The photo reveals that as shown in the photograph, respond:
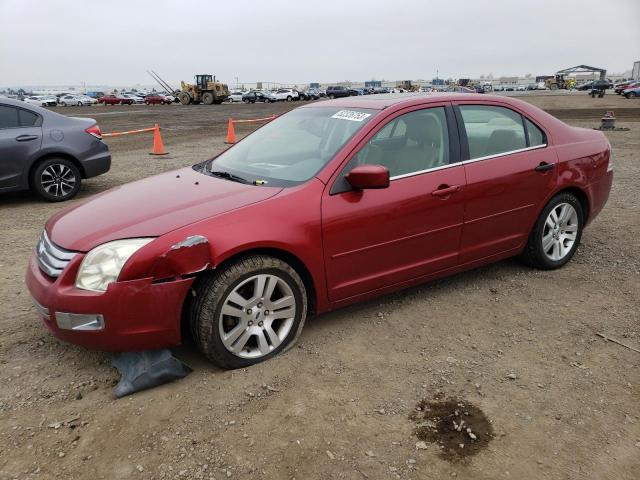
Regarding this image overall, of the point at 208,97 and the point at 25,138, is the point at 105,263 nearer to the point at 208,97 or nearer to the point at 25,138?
the point at 25,138

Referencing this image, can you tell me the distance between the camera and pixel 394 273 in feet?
12.2

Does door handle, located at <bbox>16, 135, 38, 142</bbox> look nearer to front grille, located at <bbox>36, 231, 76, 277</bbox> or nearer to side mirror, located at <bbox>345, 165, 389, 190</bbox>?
front grille, located at <bbox>36, 231, 76, 277</bbox>

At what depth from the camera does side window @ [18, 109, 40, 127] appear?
741cm

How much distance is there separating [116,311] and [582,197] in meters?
3.99

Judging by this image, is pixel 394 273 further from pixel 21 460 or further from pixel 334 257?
pixel 21 460

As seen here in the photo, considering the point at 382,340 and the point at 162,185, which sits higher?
the point at 162,185

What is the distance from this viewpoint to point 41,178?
7.48 metres

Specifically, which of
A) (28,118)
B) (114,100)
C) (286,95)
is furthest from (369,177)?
(114,100)

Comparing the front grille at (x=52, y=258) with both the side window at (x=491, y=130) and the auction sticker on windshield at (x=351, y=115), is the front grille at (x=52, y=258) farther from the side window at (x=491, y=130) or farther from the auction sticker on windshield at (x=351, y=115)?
the side window at (x=491, y=130)

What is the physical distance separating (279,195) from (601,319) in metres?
2.49

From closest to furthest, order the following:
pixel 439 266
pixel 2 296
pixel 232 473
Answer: pixel 232 473
pixel 439 266
pixel 2 296

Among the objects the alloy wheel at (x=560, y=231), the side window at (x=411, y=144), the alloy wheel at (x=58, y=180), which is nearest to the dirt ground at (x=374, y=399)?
the alloy wheel at (x=560, y=231)

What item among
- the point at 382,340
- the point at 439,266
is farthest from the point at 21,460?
the point at 439,266

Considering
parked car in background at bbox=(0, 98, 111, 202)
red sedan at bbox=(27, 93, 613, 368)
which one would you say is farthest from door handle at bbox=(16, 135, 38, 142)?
red sedan at bbox=(27, 93, 613, 368)
